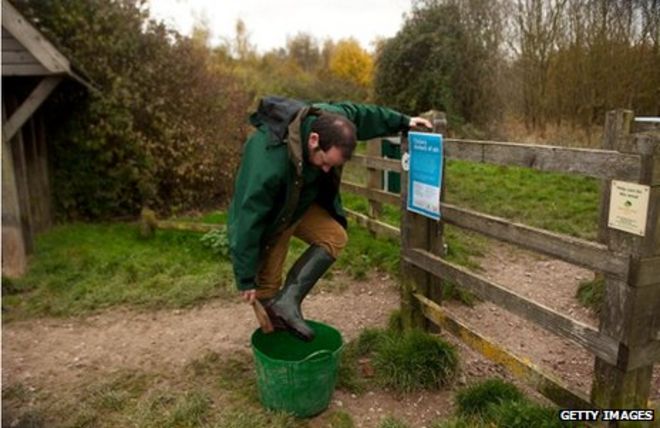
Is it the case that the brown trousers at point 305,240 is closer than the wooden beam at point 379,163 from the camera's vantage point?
Yes

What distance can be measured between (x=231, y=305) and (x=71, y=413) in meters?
2.07

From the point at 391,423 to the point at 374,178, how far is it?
14.9 feet

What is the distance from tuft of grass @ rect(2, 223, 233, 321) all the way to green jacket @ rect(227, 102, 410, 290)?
252 centimetres

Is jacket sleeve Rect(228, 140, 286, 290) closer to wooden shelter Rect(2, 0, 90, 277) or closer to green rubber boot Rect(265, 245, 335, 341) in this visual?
green rubber boot Rect(265, 245, 335, 341)

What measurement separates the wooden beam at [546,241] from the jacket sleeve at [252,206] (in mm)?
1291

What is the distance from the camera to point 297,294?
3600mm

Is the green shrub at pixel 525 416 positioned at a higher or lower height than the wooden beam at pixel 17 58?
lower

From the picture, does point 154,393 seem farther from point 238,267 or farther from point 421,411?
point 421,411

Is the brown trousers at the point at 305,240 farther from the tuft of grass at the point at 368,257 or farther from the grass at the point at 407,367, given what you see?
the tuft of grass at the point at 368,257

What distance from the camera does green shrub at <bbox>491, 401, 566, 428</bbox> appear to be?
9.56 ft

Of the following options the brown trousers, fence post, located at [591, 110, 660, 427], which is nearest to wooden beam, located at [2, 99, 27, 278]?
the brown trousers

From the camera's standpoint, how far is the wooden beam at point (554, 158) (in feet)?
8.13

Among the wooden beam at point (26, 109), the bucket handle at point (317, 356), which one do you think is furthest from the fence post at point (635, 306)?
the wooden beam at point (26, 109)

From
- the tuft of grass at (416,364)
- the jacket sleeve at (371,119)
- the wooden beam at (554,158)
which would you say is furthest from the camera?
the jacket sleeve at (371,119)
